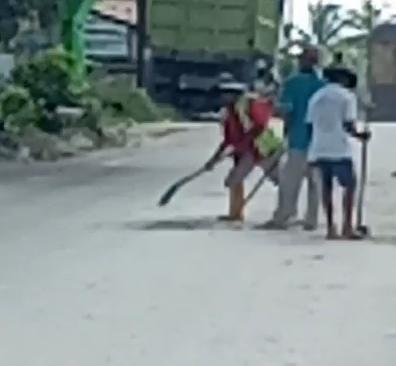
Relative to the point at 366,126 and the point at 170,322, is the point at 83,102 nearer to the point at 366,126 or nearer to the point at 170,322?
the point at 366,126

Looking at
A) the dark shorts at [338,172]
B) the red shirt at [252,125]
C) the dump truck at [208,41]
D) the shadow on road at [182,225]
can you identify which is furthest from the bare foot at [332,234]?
the dump truck at [208,41]

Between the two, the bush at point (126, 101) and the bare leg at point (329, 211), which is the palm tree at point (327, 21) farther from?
the bare leg at point (329, 211)

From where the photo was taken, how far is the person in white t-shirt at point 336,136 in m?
18.2

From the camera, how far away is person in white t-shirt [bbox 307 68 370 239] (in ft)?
59.7

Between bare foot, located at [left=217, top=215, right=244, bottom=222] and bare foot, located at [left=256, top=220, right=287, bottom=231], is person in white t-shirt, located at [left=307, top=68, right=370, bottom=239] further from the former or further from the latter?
bare foot, located at [left=217, top=215, right=244, bottom=222]

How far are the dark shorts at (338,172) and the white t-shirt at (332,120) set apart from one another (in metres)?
0.08

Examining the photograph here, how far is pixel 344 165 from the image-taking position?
59.9 feet

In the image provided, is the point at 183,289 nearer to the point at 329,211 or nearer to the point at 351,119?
the point at 329,211

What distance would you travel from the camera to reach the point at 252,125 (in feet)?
65.8

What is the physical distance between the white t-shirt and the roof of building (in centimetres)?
5721

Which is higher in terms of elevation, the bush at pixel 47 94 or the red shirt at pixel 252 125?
the red shirt at pixel 252 125

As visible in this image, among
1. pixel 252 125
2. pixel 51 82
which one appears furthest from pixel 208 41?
pixel 252 125

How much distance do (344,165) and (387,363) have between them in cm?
763

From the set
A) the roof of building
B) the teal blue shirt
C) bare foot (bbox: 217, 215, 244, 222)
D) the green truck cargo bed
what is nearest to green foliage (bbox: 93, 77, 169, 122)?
the green truck cargo bed
